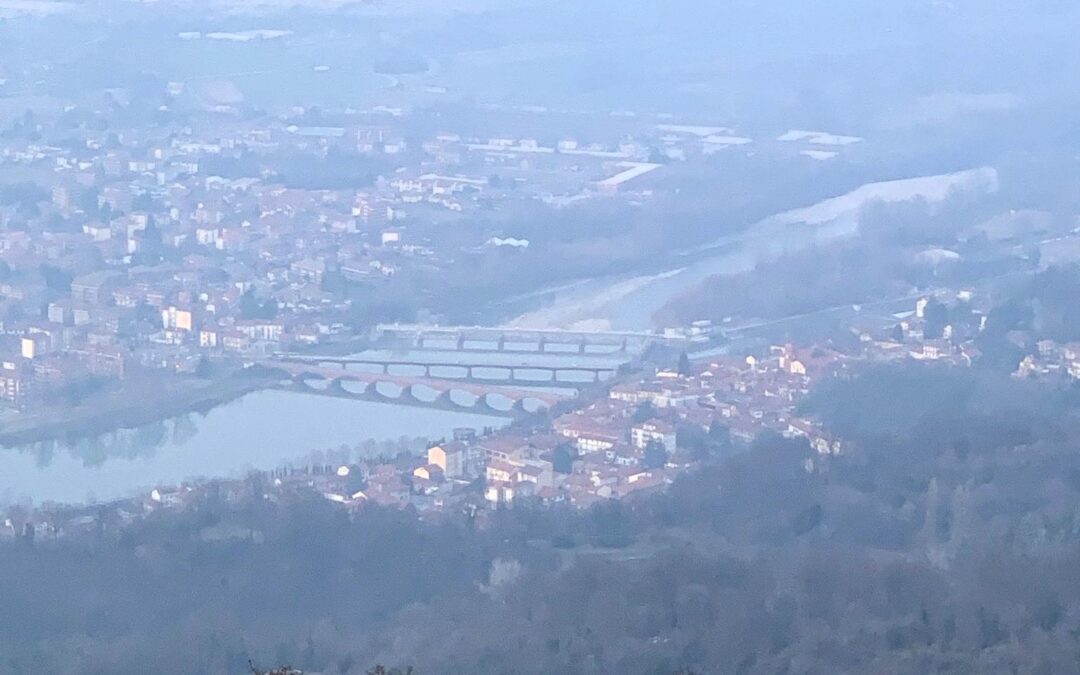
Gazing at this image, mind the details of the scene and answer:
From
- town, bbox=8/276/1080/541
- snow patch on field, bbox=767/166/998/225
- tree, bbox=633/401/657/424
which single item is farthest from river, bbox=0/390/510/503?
snow patch on field, bbox=767/166/998/225

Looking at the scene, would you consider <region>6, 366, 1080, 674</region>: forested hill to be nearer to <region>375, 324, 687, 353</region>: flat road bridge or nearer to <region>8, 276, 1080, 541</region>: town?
<region>8, 276, 1080, 541</region>: town

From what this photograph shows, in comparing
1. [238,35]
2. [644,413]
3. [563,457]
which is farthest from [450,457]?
[238,35]

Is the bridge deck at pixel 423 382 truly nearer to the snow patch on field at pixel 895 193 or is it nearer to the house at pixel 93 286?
the house at pixel 93 286

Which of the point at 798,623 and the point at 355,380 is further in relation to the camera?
the point at 355,380

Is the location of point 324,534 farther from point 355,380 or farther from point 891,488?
point 355,380

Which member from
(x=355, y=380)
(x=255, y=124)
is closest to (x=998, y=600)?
(x=355, y=380)

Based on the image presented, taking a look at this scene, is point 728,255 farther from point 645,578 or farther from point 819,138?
point 645,578
